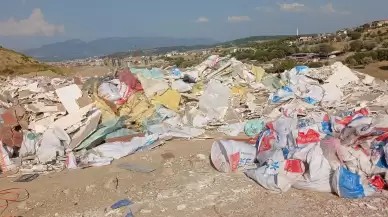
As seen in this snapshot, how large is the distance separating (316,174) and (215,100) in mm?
3655

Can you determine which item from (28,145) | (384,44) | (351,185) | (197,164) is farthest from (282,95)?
(384,44)

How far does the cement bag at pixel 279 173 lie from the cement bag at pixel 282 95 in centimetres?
320

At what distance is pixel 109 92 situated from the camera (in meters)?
7.10

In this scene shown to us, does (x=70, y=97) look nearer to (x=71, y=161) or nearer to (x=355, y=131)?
(x=71, y=161)

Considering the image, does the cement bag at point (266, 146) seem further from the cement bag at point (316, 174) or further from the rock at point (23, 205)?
the rock at point (23, 205)

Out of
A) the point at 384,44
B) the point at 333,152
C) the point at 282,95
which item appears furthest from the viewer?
the point at 384,44

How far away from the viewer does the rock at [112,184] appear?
15.5ft

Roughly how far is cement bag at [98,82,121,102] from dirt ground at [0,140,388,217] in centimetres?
170

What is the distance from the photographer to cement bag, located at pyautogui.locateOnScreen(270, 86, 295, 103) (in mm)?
7514

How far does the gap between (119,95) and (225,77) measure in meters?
2.68

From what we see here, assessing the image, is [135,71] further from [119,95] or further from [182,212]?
[182,212]

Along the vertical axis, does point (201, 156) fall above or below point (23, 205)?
above

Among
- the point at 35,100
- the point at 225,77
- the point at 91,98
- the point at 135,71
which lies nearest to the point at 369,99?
the point at 225,77

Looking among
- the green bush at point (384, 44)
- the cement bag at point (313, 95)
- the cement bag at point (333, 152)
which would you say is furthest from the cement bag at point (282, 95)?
the green bush at point (384, 44)
